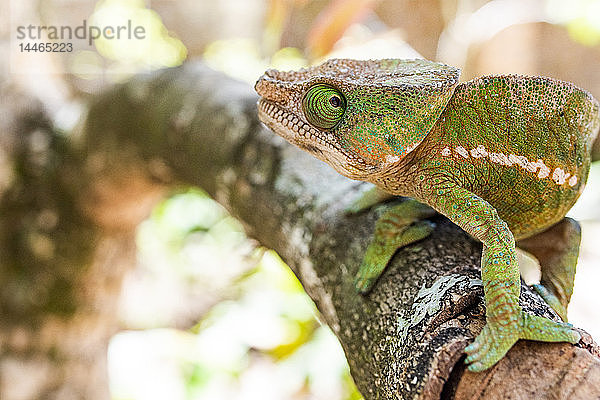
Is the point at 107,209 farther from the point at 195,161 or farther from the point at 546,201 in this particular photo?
the point at 546,201

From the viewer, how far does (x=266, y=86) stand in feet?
2.52

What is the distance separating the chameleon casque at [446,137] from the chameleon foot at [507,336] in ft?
0.42

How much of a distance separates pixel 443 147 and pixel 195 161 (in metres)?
0.63

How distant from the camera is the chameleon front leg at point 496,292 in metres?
0.54

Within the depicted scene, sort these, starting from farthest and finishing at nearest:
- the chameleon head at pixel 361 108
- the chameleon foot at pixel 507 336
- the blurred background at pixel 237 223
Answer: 1. the blurred background at pixel 237 223
2. the chameleon head at pixel 361 108
3. the chameleon foot at pixel 507 336

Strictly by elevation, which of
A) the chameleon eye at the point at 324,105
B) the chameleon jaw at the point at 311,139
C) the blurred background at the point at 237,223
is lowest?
the blurred background at the point at 237,223

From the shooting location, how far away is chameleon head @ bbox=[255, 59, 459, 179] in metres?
0.70

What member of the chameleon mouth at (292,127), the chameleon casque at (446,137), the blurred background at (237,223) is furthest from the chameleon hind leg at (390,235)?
the blurred background at (237,223)

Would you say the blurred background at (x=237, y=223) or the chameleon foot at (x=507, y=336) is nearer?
the chameleon foot at (x=507, y=336)

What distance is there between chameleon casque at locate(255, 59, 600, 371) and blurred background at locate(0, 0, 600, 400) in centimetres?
47

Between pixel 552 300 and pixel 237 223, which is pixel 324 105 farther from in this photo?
pixel 237 223

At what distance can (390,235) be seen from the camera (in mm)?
767

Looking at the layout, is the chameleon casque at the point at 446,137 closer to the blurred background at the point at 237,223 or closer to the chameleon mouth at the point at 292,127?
the chameleon mouth at the point at 292,127

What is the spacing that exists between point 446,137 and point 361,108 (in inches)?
5.0
